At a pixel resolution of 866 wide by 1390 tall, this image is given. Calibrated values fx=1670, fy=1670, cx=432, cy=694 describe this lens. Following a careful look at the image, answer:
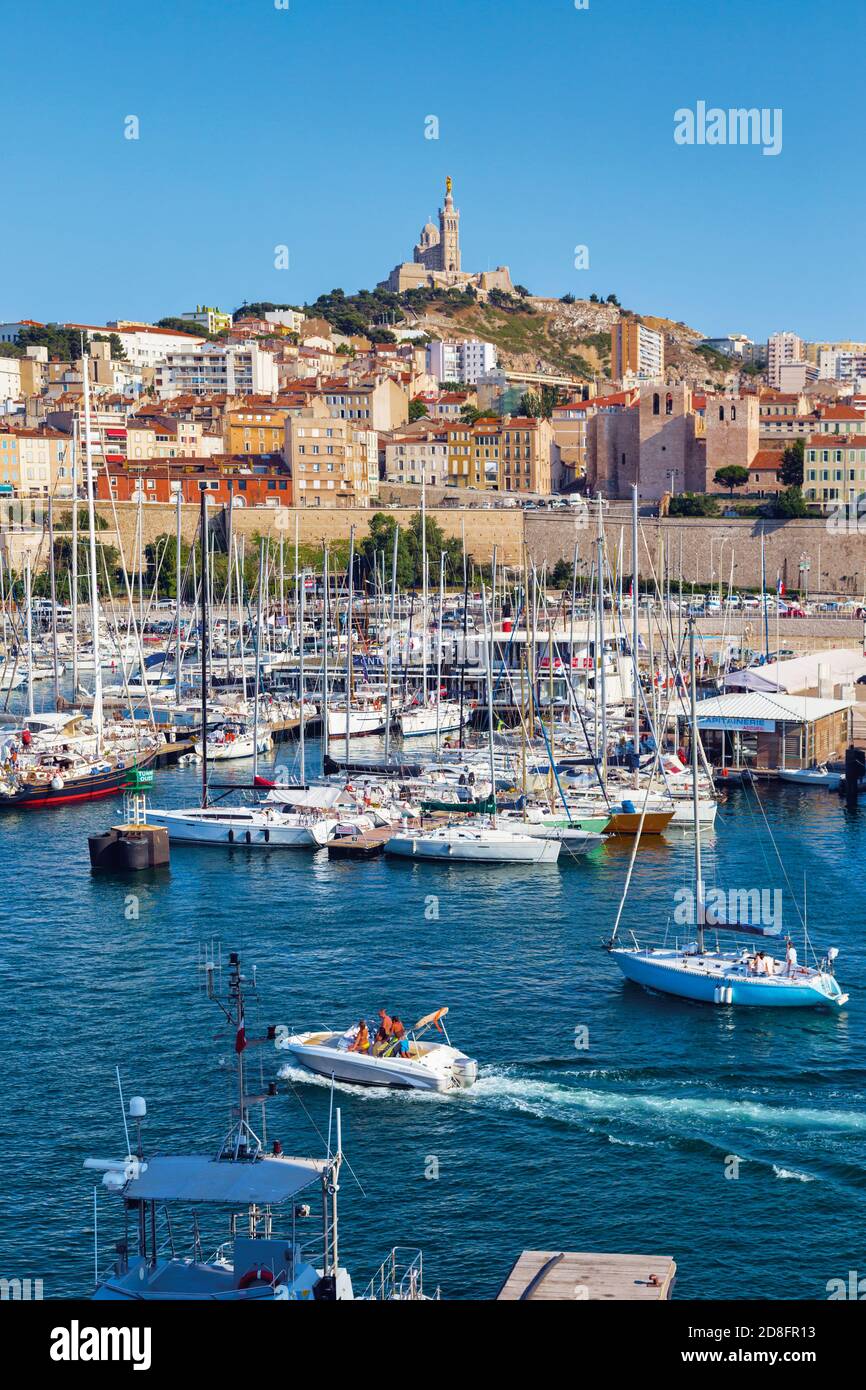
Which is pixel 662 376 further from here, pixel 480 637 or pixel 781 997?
pixel 781 997

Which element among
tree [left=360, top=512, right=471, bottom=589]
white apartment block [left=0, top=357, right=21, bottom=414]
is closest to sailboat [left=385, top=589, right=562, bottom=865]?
tree [left=360, top=512, right=471, bottom=589]

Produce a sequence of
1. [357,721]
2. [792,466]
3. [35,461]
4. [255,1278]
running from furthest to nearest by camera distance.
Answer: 1. [35,461]
2. [792,466]
3. [357,721]
4. [255,1278]

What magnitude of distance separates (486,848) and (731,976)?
6.99m

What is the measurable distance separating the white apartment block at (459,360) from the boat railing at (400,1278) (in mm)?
93797

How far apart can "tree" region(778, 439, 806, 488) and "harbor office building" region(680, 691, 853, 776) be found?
34387 millimetres

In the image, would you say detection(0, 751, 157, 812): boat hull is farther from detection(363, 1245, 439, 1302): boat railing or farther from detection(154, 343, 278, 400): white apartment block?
detection(154, 343, 278, 400): white apartment block

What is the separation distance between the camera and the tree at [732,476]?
215 feet

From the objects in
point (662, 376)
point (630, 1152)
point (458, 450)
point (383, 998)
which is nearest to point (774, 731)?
point (383, 998)

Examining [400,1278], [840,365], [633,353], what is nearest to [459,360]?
[633,353]

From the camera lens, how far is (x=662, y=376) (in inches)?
4262

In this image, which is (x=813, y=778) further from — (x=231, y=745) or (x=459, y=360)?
(x=459, y=360)

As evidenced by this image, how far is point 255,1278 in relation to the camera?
874cm

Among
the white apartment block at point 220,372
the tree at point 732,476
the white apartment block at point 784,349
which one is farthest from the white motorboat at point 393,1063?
the white apartment block at point 784,349

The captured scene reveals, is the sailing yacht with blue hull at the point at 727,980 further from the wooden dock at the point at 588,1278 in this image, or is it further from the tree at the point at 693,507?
the tree at the point at 693,507
